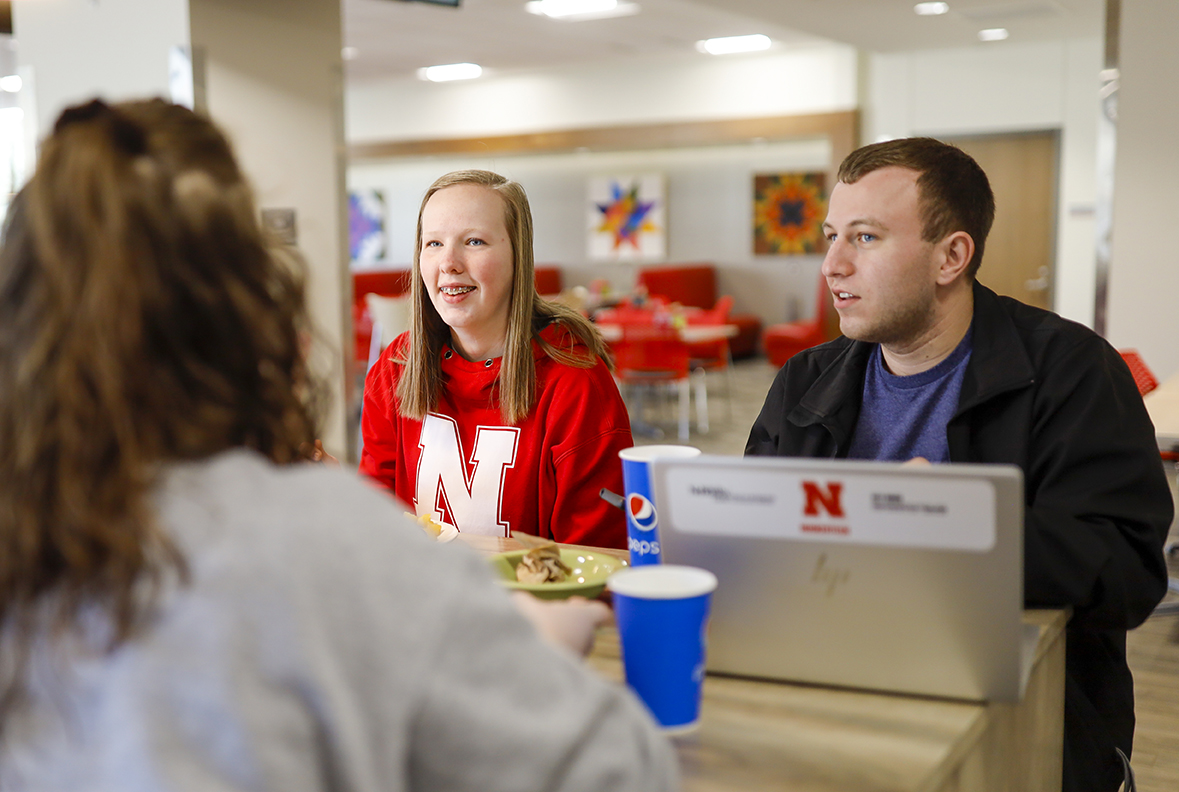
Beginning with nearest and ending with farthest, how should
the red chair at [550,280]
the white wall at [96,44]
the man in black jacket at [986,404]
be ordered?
the man in black jacket at [986,404], the white wall at [96,44], the red chair at [550,280]

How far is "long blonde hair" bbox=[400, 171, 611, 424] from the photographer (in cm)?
210

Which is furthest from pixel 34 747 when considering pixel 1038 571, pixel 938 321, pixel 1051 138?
pixel 1051 138

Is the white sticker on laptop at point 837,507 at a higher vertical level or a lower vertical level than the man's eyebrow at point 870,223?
lower

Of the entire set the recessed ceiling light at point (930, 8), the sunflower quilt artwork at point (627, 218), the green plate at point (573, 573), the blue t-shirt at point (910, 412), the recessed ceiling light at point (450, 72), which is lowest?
the green plate at point (573, 573)

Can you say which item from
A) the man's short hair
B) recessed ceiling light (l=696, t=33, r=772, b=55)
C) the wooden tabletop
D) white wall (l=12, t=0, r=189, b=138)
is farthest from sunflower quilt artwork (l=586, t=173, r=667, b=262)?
the wooden tabletop

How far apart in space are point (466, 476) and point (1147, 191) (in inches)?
194

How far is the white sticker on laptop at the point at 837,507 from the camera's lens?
96 centimetres

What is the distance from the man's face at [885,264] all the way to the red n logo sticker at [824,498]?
2.70ft

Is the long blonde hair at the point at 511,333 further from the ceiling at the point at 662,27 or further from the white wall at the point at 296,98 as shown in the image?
the ceiling at the point at 662,27

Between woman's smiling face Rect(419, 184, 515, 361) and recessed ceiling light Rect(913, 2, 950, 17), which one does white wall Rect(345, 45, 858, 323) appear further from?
woman's smiling face Rect(419, 184, 515, 361)

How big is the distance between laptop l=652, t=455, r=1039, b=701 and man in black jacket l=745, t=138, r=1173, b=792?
41 centimetres

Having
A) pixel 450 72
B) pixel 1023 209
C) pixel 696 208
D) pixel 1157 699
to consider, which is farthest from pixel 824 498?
pixel 696 208

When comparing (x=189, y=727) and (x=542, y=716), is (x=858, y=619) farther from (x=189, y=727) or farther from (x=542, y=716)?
(x=189, y=727)

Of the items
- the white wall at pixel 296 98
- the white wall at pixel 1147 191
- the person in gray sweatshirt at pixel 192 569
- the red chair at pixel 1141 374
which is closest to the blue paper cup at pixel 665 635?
the person in gray sweatshirt at pixel 192 569
